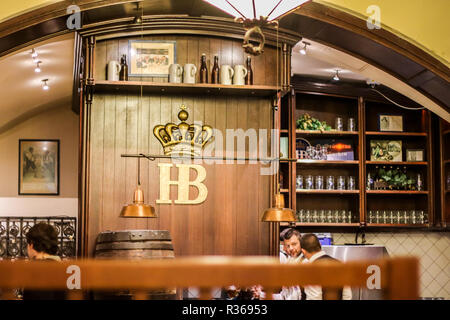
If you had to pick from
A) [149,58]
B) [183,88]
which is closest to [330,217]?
[183,88]

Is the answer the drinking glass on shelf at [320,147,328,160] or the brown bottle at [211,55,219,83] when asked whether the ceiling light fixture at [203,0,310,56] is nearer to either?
the brown bottle at [211,55,219,83]

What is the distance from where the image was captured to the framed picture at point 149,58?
5793 mm

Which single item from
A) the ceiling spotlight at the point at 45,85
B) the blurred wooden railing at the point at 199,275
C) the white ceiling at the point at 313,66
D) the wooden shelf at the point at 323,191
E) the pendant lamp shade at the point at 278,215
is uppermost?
the ceiling spotlight at the point at 45,85

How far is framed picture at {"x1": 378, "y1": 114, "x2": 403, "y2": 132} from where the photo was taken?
8406 millimetres

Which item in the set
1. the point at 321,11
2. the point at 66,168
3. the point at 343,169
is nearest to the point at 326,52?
the point at 321,11

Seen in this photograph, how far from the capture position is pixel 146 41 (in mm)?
5820

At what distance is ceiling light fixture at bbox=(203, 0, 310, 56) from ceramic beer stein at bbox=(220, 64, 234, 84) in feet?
7.79

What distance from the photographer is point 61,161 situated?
10.9m

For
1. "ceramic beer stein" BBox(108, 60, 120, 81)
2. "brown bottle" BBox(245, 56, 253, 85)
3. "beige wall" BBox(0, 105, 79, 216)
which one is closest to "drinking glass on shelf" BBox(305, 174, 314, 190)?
"brown bottle" BBox(245, 56, 253, 85)

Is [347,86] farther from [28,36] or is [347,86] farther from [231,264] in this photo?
[231,264]

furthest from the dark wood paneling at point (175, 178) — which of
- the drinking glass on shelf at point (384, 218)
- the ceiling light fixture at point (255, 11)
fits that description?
the drinking glass on shelf at point (384, 218)

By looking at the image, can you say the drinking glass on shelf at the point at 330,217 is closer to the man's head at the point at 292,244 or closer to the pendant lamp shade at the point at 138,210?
the man's head at the point at 292,244

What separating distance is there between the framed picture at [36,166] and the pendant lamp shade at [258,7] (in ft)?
26.4

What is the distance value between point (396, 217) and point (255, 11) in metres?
5.39
